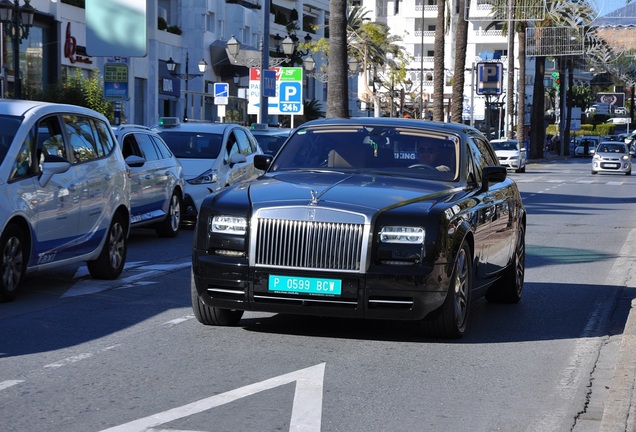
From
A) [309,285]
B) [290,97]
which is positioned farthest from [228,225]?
[290,97]

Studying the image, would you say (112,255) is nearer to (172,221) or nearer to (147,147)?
(147,147)

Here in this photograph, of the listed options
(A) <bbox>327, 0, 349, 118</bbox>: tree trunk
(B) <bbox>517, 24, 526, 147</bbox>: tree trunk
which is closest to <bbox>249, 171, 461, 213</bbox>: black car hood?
(A) <bbox>327, 0, 349, 118</bbox>: tree trunk

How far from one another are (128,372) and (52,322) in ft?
7.69

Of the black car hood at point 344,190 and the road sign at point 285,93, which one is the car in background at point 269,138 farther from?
the black car hood at point 344,190

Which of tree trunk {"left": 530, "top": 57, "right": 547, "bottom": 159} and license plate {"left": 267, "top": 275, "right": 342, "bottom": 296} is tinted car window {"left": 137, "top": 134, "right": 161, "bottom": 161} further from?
tree trunk {"left": 530, "top": 57, "right": 547, "bottom": 159}

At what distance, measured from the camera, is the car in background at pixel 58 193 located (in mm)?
11180

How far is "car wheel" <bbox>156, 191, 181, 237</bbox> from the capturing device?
63.4ft

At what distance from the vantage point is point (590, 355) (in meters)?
9.09

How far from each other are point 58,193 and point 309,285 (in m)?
3.90

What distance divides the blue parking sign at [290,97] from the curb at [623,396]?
2909cm

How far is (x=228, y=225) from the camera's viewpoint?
9102 millimetres

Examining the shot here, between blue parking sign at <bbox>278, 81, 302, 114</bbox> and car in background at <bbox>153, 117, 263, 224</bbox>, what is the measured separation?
1439 centimetres

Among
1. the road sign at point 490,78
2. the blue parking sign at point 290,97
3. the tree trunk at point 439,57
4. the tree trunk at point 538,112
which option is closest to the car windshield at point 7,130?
the blue parking sign at point 290,97

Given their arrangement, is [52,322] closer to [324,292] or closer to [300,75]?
[324,292]
